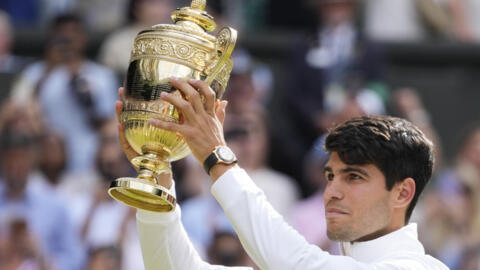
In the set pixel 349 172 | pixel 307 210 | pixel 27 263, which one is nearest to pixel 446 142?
pixel 307 210

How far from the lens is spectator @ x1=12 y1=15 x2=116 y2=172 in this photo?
930 centimetres

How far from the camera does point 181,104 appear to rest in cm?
391

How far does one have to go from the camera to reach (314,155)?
30.0ft

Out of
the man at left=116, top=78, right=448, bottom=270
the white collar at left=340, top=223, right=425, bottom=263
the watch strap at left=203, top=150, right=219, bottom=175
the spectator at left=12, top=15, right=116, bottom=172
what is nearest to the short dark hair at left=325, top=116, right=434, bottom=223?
the man at left=116, top=78, right=448, bottom=270

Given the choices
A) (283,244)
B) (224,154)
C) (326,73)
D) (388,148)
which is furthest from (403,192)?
(326,73)

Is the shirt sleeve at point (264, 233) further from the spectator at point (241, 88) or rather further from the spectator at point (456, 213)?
the spectator at point (241, 88)

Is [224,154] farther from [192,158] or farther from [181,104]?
[192,158]

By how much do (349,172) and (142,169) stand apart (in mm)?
772

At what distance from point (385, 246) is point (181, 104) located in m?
0.93

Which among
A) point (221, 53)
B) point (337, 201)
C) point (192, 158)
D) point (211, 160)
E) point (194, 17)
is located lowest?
point (337, 201)

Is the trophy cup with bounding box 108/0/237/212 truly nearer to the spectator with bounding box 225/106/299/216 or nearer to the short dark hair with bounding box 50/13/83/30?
the spectator with bounding box 225/106/299/216

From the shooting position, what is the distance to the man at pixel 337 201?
3871 millimetres

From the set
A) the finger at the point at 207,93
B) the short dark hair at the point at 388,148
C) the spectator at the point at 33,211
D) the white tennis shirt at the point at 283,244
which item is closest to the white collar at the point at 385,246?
the white tennis shirt at the point at 283,244

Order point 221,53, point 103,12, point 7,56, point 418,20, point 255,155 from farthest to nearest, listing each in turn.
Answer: point 103,12, point 418,20, point 7,56, point 255,155, point 221,53
